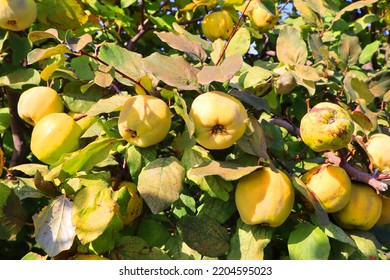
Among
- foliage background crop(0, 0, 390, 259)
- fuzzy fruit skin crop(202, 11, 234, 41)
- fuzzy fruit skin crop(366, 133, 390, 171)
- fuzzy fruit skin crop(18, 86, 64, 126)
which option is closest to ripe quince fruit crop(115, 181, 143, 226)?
foliage background crop(0, 0, 390, 259)

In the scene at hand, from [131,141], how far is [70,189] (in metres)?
0.15

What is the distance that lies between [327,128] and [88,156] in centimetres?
48

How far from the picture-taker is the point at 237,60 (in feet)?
2.90

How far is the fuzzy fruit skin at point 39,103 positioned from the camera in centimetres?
108

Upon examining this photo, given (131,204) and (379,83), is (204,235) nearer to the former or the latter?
(131,204)

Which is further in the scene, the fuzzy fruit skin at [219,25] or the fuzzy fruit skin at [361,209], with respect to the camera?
the fuzzy fruit skin at [219,25]

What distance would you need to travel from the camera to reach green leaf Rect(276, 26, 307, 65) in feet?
4.20

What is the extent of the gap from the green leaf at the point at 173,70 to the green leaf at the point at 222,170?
152mm

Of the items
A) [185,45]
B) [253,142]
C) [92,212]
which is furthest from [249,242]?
[185,45]

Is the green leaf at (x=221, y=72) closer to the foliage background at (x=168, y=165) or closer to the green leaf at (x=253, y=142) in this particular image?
the foliage background at (x=168, y=165)

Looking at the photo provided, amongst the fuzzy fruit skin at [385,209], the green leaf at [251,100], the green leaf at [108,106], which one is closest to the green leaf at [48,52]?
the green leaf at [108,106]

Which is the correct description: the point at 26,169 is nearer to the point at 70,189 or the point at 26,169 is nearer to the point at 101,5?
the point at 70,189

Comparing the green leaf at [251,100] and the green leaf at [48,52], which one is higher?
the green leaf at [48,52]

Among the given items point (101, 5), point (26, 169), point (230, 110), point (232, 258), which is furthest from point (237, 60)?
point (101, 5)
